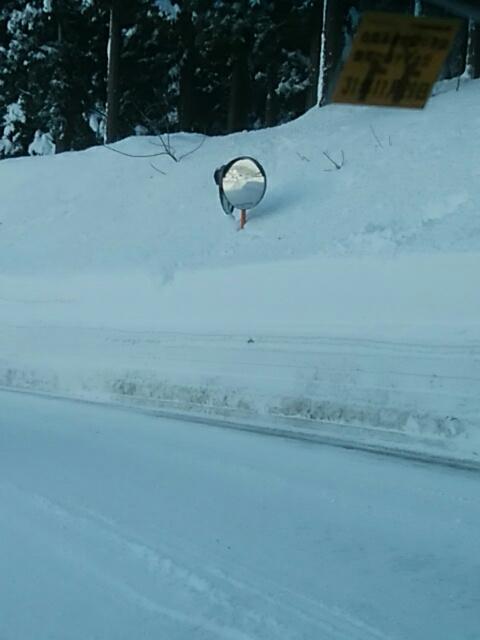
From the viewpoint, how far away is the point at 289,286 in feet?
29.2

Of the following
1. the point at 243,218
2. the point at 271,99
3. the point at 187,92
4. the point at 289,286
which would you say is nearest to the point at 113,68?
the point at 187,92

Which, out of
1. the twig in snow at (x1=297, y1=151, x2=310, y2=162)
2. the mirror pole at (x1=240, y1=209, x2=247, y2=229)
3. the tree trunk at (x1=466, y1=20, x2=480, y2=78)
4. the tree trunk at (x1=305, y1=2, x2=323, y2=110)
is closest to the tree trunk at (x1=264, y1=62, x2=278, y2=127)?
the tree trunk at (x1=305, y1=2, x2=323, y2=110)

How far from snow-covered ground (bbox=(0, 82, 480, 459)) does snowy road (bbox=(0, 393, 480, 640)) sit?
4.26ft

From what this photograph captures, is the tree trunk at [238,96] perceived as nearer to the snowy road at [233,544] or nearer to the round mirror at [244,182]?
the round mirror at [244,182]

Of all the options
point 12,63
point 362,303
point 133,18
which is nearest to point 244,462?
point 362,303

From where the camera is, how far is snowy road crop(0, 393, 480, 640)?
354 centimetres

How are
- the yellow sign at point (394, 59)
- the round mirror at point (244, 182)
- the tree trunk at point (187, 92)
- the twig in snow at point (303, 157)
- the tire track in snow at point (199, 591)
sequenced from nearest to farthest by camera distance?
the tire track in snow at point (199, 591), the yellow sign at point (394, 59), the round mirror at point (244, 182), the twig in snow at point (303, 157), the tree trunk at point (187, 92)

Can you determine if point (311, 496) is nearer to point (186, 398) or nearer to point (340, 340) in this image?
point (340, 340)

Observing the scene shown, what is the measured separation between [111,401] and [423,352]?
3796mm

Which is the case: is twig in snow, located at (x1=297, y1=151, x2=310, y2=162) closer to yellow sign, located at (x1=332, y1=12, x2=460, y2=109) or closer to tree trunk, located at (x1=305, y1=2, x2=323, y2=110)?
tree trunk, located at (x1=305, y1=2, x2=323, y2=110)

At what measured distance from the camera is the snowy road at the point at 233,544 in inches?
139

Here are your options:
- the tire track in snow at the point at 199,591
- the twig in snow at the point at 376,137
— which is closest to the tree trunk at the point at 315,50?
the twig in snow at the point at 376,137

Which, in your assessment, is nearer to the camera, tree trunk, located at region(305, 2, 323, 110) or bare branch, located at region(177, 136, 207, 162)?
bare branch, located at region(177, 136, 207, 162)

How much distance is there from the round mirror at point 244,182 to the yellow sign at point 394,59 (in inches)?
237
